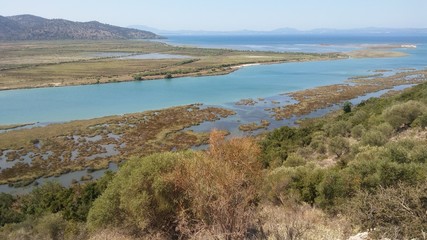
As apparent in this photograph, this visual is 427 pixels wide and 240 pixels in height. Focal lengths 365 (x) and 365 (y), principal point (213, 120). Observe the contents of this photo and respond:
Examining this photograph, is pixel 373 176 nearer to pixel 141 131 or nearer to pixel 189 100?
pixel 141 131

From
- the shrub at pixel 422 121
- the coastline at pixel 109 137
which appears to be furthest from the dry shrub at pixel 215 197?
the coastline at pixel 109 137

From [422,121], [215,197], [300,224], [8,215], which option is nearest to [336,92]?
[422,121]

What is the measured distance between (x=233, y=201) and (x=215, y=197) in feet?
3.75

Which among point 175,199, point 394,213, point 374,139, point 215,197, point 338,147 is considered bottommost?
point 338,147

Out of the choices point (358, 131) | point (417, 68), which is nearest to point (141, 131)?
point (358, 131)

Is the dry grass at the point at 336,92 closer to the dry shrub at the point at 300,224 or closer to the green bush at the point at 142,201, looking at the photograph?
the dry shrub at the point at 300,224

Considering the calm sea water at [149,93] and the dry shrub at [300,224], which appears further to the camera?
the calm sea water at [149,93]

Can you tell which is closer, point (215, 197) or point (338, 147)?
point (215, 197)

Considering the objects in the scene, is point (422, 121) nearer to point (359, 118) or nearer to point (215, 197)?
point (359, 118)

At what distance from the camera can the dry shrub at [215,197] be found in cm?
1160

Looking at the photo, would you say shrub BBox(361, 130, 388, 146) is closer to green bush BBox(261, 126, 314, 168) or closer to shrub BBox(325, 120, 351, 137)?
green bush BBox(261, 126, 314, 168)

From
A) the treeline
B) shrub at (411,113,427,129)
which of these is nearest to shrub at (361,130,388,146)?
the treeline

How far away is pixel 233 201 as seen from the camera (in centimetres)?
1230

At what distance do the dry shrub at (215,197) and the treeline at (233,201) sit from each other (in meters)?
0.04
